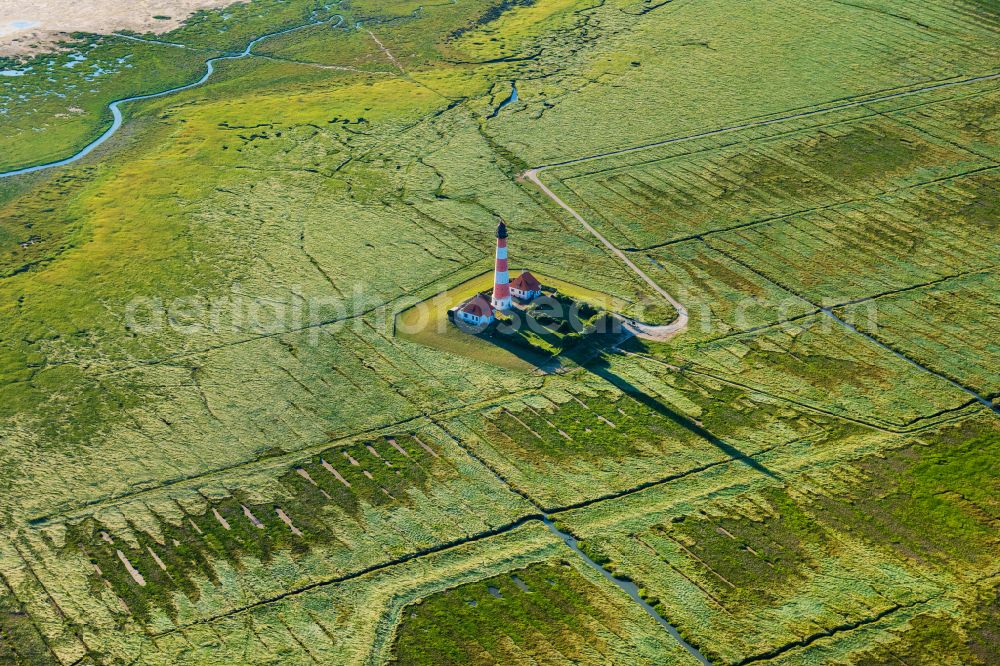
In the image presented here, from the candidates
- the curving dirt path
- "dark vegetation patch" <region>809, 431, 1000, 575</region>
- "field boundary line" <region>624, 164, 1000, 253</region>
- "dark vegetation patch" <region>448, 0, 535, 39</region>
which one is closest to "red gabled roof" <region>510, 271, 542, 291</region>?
the curving dirt path

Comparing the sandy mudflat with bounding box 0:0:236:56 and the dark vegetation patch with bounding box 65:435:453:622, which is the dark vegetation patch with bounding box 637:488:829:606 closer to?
the dark vegetation patch with bounding box 65:435:453:622

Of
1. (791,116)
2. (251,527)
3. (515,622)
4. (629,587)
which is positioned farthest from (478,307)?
(791,116)

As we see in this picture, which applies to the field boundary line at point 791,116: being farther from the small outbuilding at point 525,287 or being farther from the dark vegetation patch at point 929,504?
the dark vegetation patch at point 929,504

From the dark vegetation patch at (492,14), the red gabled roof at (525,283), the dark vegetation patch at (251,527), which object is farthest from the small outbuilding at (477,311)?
the dark vegetation patch at (492,14)

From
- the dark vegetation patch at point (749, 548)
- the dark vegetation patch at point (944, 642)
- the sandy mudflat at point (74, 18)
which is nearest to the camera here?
the dark vegetation patch at point (944, 642)

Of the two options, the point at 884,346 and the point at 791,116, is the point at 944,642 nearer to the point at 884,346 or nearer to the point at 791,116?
the point at 884,346

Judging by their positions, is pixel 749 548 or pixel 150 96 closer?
pixel 749 548

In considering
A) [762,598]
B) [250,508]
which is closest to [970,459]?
[762,598]
